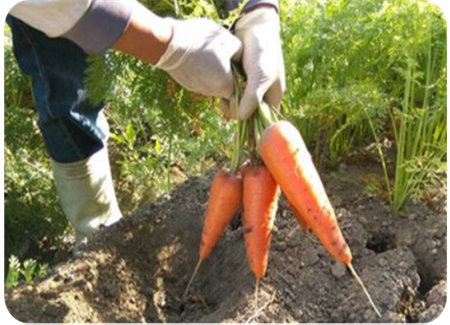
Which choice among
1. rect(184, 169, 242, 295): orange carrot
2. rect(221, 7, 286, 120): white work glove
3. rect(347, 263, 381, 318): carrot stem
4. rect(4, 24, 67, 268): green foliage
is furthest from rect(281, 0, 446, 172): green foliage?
rect(4, 24, 67, 268): green foliage

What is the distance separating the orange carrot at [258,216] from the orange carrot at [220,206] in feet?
0.17

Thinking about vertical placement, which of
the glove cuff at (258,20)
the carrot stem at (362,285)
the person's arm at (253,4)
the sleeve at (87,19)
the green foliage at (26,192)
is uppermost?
the sleeve at (87,19)

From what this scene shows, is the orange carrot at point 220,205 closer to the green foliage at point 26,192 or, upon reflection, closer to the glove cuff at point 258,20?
the glove cuff at point 258,20

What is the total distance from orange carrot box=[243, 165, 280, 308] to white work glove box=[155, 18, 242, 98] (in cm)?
27

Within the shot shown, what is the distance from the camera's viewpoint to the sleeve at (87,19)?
190 centimetres

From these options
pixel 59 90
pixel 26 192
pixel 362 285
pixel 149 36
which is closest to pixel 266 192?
pixel 362 285

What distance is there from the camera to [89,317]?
2.06 metres

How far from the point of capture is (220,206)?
215 cm

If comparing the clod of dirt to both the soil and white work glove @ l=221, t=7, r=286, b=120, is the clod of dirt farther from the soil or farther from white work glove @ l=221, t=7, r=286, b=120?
white work glove @ l=221, t=7, r=286, b=120

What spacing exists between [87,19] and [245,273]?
0.82 meters

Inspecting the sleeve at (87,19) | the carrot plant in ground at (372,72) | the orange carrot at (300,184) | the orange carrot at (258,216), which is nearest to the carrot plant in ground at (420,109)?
the carrot plant in ground at (372,72)

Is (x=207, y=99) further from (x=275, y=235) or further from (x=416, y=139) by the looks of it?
(x=416, y=139)

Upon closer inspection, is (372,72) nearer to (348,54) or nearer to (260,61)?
(348,54)


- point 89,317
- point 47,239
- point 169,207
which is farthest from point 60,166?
point 89,317
